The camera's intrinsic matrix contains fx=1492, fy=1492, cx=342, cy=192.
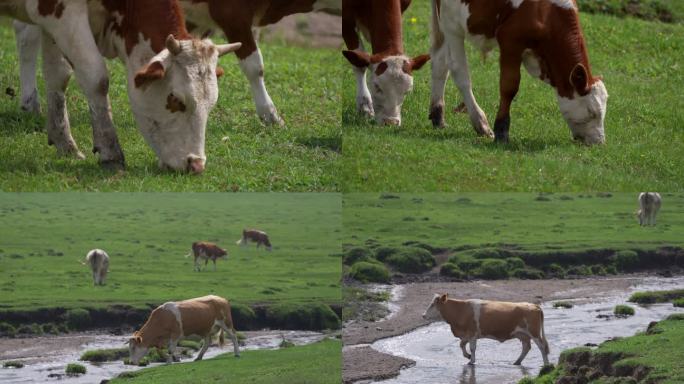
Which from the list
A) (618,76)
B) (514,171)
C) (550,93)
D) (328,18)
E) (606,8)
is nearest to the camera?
(514,171)

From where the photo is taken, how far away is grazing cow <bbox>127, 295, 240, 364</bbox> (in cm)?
1251

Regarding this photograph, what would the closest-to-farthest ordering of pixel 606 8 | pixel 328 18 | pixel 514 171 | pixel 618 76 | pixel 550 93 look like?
pixel 514 171 → pixel 550 93 → pixel 618 76 → pixel 606 8 → pixel 328 18

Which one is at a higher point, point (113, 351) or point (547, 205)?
point (547, 205)

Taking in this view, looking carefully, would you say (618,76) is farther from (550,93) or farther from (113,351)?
(113,351)

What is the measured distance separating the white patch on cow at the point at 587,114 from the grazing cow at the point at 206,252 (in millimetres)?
3188

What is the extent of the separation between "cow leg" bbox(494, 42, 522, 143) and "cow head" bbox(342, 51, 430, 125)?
0.86 m

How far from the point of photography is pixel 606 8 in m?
16.3

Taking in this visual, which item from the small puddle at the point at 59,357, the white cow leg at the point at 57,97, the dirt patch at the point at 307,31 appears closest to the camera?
the white cow leg at the point at 57,97

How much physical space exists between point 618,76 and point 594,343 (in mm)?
2890

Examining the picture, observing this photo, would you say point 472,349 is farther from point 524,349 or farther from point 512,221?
point 512,221

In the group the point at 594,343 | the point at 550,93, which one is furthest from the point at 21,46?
the point at 594,343

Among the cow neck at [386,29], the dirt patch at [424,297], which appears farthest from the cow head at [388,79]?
the dirt patch at [424,297]

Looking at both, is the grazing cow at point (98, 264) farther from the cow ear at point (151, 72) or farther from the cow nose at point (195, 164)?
the cow ear at point (151, 72)

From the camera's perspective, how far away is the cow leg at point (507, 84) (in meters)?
12.5
